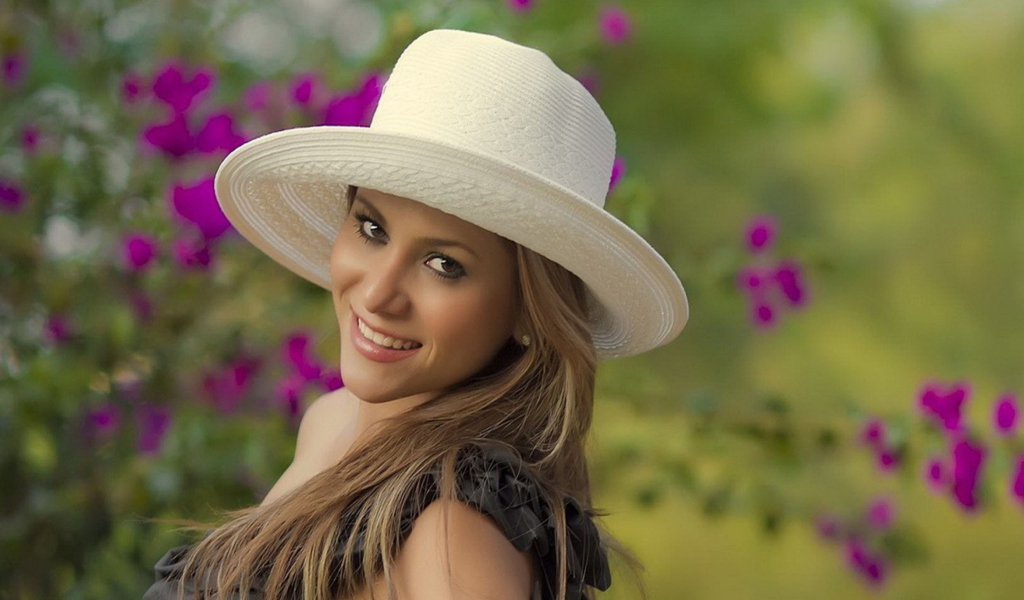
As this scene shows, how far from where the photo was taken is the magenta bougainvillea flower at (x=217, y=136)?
10.2 ft

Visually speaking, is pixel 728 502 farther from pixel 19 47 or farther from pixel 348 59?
pixel 19 47

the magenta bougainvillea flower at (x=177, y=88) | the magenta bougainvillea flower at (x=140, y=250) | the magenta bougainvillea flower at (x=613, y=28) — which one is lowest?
the magenta bougainvillea flower at (x=140, y=250)

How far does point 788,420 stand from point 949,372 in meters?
1.58

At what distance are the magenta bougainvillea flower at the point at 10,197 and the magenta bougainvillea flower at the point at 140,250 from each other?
11.3 inches

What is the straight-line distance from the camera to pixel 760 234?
340cm

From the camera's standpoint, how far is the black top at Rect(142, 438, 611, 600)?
170cm

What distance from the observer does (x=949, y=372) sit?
487 cm

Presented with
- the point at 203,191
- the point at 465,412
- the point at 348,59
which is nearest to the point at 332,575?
the point at 465,412

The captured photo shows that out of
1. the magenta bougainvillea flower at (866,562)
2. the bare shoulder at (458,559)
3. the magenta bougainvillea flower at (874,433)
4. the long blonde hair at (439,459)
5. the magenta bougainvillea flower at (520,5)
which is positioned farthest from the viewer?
the magenta bougainvillea flower at (866,562)

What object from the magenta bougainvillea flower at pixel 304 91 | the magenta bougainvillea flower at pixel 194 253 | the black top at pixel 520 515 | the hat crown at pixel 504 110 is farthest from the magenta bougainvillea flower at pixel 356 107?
the black top at pixel 520 515

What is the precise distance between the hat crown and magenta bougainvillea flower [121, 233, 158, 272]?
1.36m

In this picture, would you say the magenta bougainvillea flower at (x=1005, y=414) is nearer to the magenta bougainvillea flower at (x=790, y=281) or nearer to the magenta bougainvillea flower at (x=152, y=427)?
the magenta bougainvillea flower at (x=790, y=281)

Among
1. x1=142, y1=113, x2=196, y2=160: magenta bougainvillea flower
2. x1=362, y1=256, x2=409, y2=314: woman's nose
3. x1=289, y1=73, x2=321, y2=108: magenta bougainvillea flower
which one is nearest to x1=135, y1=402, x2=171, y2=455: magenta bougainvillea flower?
x1=142, y1=113, x2=196, y2=160: magenta bougainvillea flower

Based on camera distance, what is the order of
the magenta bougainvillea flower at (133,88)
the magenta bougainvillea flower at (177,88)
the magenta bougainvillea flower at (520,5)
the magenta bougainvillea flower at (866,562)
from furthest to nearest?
1. the magenta bougainvillea flower at (866,562)
2. the magenta bougainvillea flower at (520,5)
3. the magenta bougainvillea flower at (133,88)
4. the magenta bougainvillea flower at (177,88)
